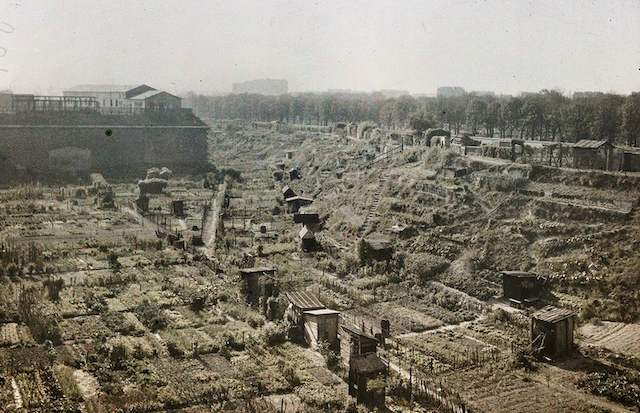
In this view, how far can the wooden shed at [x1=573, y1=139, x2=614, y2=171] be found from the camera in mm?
25281

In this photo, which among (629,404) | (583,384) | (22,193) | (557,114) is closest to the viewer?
(629,404)

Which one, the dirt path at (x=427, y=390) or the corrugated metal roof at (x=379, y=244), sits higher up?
the corrugated metal roof at (x=379, y=244)

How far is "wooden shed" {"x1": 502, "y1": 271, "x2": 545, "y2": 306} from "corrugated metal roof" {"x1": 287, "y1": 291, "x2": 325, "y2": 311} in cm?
593

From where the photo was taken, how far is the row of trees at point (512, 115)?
33.9 m

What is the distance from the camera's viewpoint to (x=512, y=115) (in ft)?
136

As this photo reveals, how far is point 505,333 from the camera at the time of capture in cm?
1658

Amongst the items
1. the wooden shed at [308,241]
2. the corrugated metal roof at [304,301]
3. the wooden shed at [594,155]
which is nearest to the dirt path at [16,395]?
the corrugated metal roof at [304,301]

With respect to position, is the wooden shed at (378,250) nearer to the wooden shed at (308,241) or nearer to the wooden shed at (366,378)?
the wooden shed at (308,241)

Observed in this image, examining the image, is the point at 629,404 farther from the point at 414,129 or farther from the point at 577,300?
the point at 414,129

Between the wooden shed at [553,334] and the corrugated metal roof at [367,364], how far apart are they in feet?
14.3

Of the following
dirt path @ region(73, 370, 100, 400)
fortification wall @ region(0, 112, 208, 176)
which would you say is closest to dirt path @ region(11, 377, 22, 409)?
dirt path @ region(73, 370, 100, 400)

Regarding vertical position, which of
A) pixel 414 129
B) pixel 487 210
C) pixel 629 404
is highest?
pixel 414 129

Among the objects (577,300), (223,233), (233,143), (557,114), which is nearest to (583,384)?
(577,300)

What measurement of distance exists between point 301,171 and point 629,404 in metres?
32.3
